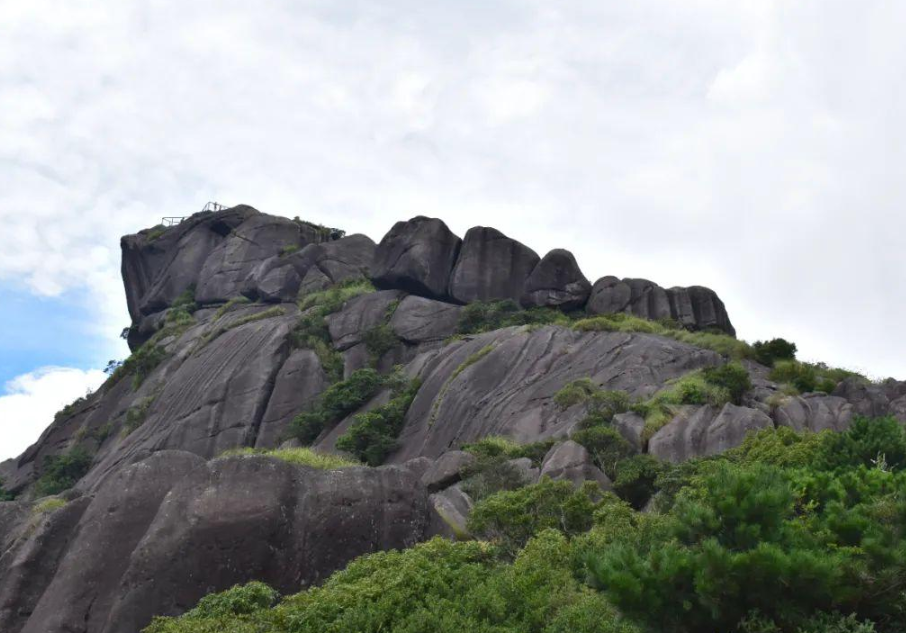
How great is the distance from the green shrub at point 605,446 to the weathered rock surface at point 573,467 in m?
0.24

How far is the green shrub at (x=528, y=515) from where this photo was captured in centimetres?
2091

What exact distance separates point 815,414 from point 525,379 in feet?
39.6

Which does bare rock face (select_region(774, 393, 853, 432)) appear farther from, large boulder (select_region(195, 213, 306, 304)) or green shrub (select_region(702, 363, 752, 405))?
large boulder (select_region(195, 213, 306, 304))

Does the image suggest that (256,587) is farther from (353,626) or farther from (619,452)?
(619,452)

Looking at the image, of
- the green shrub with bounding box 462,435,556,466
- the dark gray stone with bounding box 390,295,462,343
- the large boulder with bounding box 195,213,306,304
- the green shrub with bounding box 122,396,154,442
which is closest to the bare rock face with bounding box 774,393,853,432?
the green shrub with bounding box 462,435,556,466

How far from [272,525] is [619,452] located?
1059 cm

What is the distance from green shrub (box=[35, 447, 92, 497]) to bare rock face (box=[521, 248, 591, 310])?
27.2 metres

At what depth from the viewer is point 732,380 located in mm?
31031

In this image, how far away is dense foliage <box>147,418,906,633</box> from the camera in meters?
11.7

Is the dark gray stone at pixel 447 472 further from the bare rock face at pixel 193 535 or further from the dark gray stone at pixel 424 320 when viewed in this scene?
the dark gray stone at pixel 424 320

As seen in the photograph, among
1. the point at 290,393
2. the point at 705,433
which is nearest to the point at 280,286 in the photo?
the point at 290,393

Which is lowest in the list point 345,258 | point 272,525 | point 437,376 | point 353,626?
point 353,626

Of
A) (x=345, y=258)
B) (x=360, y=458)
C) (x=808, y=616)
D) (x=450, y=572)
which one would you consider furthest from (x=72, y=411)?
(x=808, y=616)

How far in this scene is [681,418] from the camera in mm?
29062
